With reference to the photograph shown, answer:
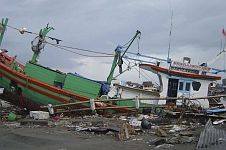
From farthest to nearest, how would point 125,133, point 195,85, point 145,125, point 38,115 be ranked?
point 195,85
point 38,115
point 145,125
point 125,133

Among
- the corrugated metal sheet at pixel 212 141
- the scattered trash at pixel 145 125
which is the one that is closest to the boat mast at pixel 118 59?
the scattered trash at pixel 145 125

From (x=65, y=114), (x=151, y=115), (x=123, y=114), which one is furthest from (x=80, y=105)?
(x=151, y=115)

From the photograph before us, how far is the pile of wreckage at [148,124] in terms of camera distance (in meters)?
11.9

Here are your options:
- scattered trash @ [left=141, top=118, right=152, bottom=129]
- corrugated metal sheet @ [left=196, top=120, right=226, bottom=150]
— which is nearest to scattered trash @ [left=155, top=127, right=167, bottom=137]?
scattered trash @ [left=141, top=118, right=152, bottom=129]

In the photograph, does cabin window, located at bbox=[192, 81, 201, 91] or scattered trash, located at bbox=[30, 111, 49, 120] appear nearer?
scattered trash, located at bbox=[30, 111, 49, 120]

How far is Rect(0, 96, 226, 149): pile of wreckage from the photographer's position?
11945mm

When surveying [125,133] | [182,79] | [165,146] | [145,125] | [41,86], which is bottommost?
[165,146]

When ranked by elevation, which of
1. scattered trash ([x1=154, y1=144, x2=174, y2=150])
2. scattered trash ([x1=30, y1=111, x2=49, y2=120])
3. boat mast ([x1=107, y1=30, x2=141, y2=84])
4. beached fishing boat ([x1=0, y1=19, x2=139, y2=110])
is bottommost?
scattered trash ([x1=154, y1=144, x2=174, y2=150])

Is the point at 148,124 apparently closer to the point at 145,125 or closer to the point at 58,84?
the point at 145,125

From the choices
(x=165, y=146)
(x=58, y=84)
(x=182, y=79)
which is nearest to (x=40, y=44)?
(x=58, y=84)

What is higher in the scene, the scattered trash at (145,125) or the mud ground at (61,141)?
the scattered trash at (145,125)

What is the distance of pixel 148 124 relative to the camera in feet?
49.9

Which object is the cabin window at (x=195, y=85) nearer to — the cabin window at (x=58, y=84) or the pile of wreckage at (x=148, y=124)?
the pile of wreckage at (x=148, y=124)

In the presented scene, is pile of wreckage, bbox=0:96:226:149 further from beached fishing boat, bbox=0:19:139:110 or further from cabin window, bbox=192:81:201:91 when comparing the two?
cabin window, bbox=192:81:201:91
